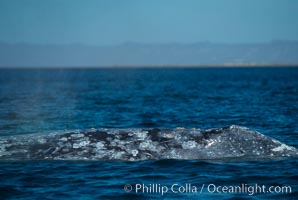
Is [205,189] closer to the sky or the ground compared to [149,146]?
closer to the ground

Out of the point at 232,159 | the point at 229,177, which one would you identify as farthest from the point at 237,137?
the point at 229,177

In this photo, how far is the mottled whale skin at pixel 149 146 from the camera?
1380cm

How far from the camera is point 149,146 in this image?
14.0m

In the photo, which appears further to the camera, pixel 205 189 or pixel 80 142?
pixel 80 142

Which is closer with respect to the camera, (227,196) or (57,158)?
(227,196)

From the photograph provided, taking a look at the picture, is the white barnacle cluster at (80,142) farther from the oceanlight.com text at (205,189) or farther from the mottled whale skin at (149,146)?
the oceanlight.com text at (205,189)

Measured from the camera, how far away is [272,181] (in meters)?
12.0

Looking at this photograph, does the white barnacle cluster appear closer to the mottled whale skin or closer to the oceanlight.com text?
the mottled whale skin

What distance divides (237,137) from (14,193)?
5.77 metres

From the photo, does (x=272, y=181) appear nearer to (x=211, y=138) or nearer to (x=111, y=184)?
(x=211, y=138)

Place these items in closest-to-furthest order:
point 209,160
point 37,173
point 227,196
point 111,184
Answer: point 227,196
point 111,184
point 37,173
point 209,160

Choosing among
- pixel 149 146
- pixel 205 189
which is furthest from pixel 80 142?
pixel 205 189

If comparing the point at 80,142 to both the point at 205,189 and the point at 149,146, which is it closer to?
the point at 149,146

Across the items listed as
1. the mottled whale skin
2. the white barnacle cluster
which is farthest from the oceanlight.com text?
the white barnacle cluster
